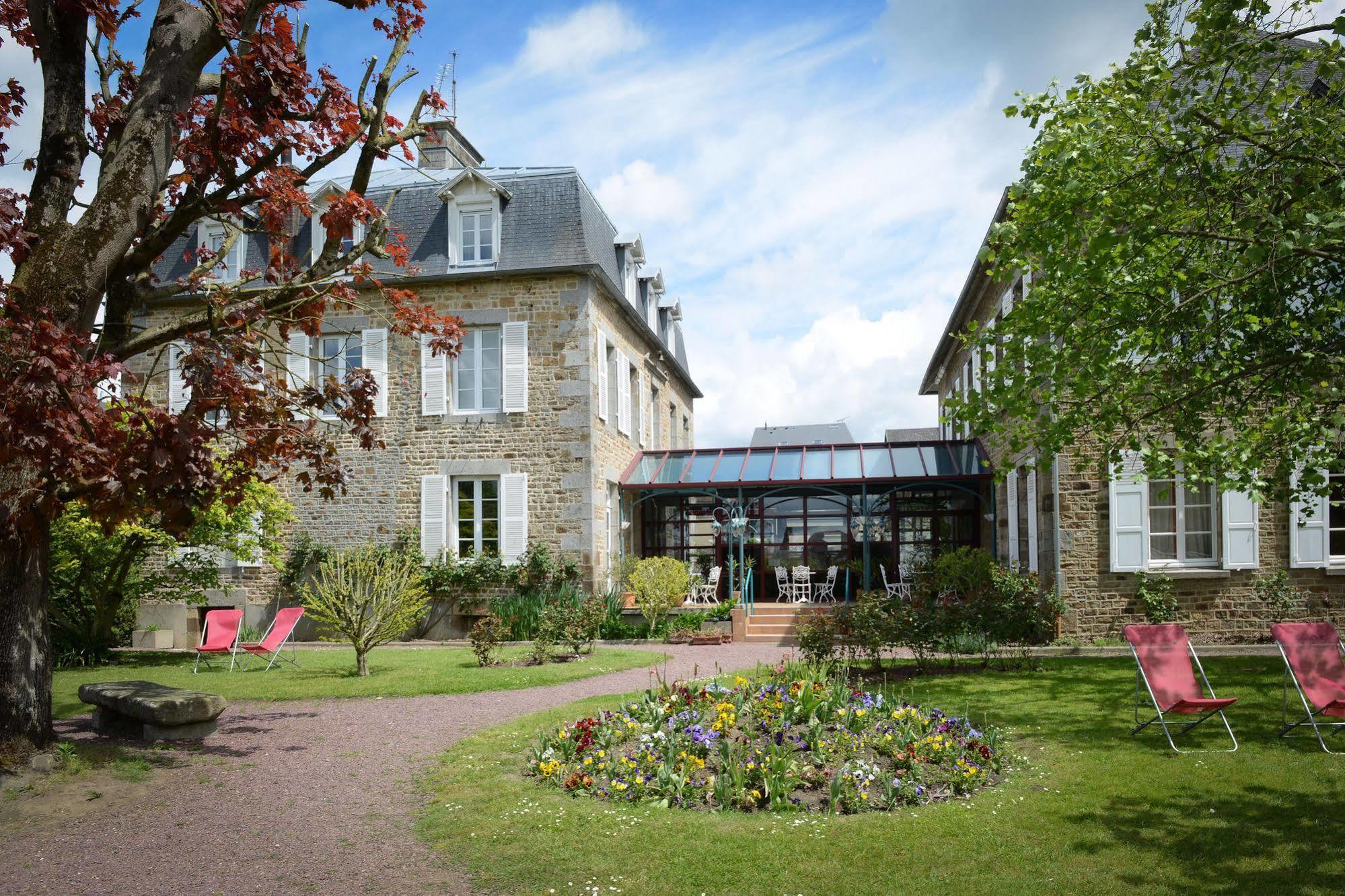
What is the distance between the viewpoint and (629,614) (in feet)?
51.7

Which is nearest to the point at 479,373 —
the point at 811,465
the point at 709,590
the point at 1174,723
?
the point at 709,590

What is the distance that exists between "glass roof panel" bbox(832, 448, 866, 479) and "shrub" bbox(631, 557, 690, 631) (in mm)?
3488

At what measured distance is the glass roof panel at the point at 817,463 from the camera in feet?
56.9

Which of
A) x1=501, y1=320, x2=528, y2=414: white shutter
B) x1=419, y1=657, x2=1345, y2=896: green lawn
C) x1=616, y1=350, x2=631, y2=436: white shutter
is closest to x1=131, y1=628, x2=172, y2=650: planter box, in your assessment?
x1=501, y1=320, x2=528, y2=414: white shutter

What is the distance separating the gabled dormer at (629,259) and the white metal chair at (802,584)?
5926mm

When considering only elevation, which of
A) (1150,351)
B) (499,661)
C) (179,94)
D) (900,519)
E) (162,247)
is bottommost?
(499,661)

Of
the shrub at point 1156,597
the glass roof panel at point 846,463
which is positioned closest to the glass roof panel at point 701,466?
the glass roof panel at point 846,463

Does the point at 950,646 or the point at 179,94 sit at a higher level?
the point at 179,94

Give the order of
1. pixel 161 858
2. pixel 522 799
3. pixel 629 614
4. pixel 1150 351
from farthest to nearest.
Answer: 1. pixel 629 614
2. pixel 1150 351
3. pixel 522 799
4. pixel 161 858

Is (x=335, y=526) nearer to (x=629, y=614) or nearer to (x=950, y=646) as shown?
(x=629, y=614)

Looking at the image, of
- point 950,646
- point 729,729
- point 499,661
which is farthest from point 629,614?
point 729,729

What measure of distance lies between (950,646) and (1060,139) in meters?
4.82

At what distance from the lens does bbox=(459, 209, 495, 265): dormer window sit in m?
16.6

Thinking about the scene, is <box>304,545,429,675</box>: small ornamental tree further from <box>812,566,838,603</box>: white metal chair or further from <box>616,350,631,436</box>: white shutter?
<box>812,566,838,603</box>: white metal chair
